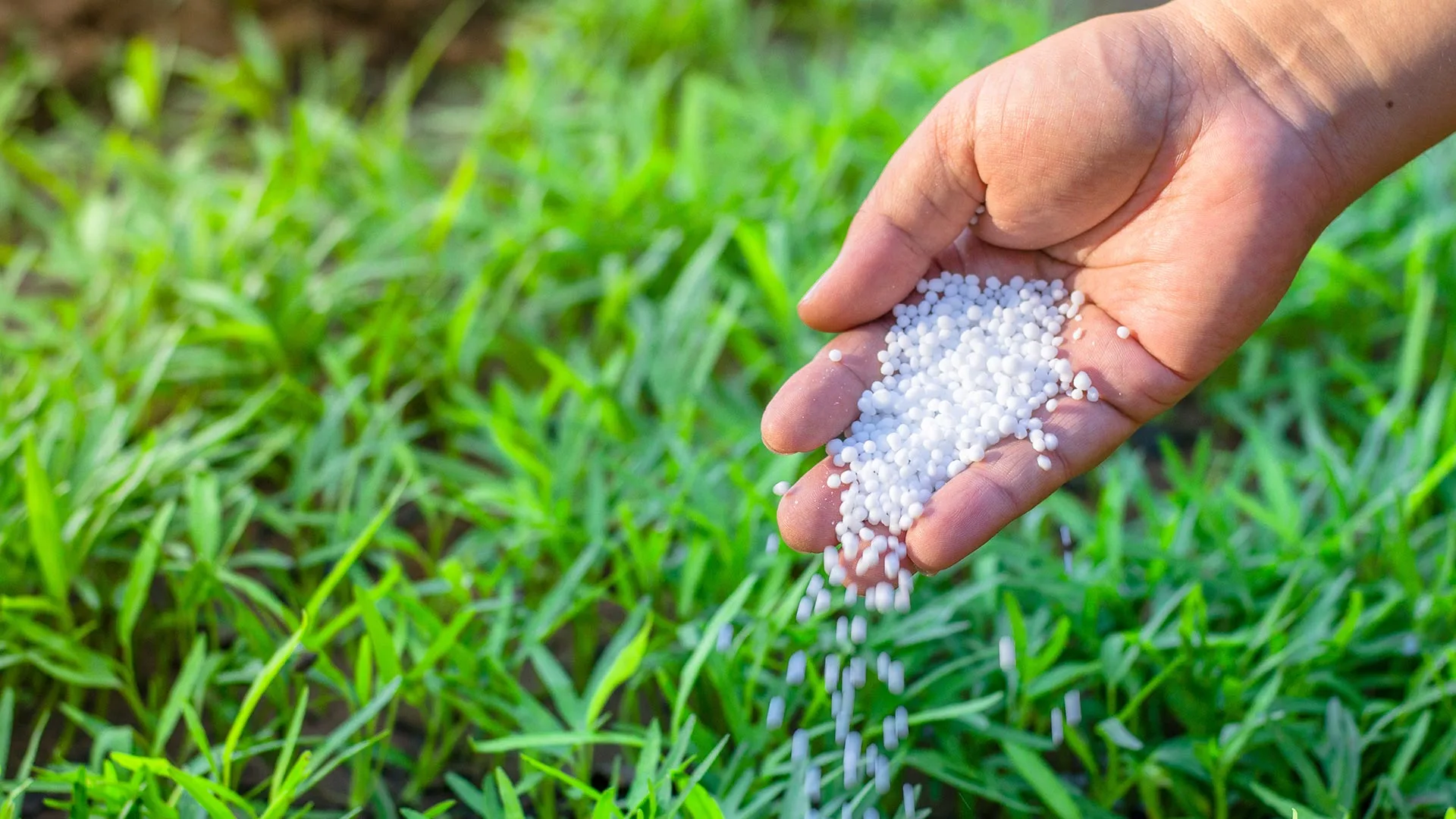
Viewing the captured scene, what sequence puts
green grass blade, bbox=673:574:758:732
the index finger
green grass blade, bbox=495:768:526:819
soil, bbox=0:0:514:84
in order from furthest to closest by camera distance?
soil, bbox=0:0:514:84
the index finger
green grass blade, bbox=673:574:758:732
green grass blade, bbox=495:768:526:819

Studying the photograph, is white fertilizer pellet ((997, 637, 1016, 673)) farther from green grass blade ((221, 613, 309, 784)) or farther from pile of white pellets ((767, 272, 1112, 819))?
green grass blade ((221, 613, 309, 784))

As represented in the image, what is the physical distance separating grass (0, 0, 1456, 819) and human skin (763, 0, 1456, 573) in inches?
10.0

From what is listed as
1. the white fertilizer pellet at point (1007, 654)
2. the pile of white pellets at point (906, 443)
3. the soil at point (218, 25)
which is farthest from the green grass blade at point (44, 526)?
the soil at point (218, 25)

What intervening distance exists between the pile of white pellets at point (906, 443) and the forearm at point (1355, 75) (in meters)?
0.36

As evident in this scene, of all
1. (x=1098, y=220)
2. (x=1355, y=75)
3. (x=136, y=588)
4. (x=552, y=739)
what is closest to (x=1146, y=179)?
(x=1098, y=220)

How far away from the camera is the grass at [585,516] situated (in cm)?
144

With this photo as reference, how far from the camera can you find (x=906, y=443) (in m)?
1.42

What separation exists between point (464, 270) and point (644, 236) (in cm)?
36

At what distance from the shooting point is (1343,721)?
1.45 metres

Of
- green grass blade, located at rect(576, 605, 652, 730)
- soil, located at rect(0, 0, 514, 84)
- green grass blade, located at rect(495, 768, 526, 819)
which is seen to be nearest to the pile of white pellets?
green grass blade, located at rect(576, 605, 652, 730)

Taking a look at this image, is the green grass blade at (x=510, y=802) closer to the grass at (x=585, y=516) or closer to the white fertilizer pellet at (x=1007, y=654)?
the grass at (x=585, y=516)

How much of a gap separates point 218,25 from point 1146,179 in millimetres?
2710

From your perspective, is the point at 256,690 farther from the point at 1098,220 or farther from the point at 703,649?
the point at 1098,220

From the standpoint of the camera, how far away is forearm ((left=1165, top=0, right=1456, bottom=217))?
1445 millimetres
